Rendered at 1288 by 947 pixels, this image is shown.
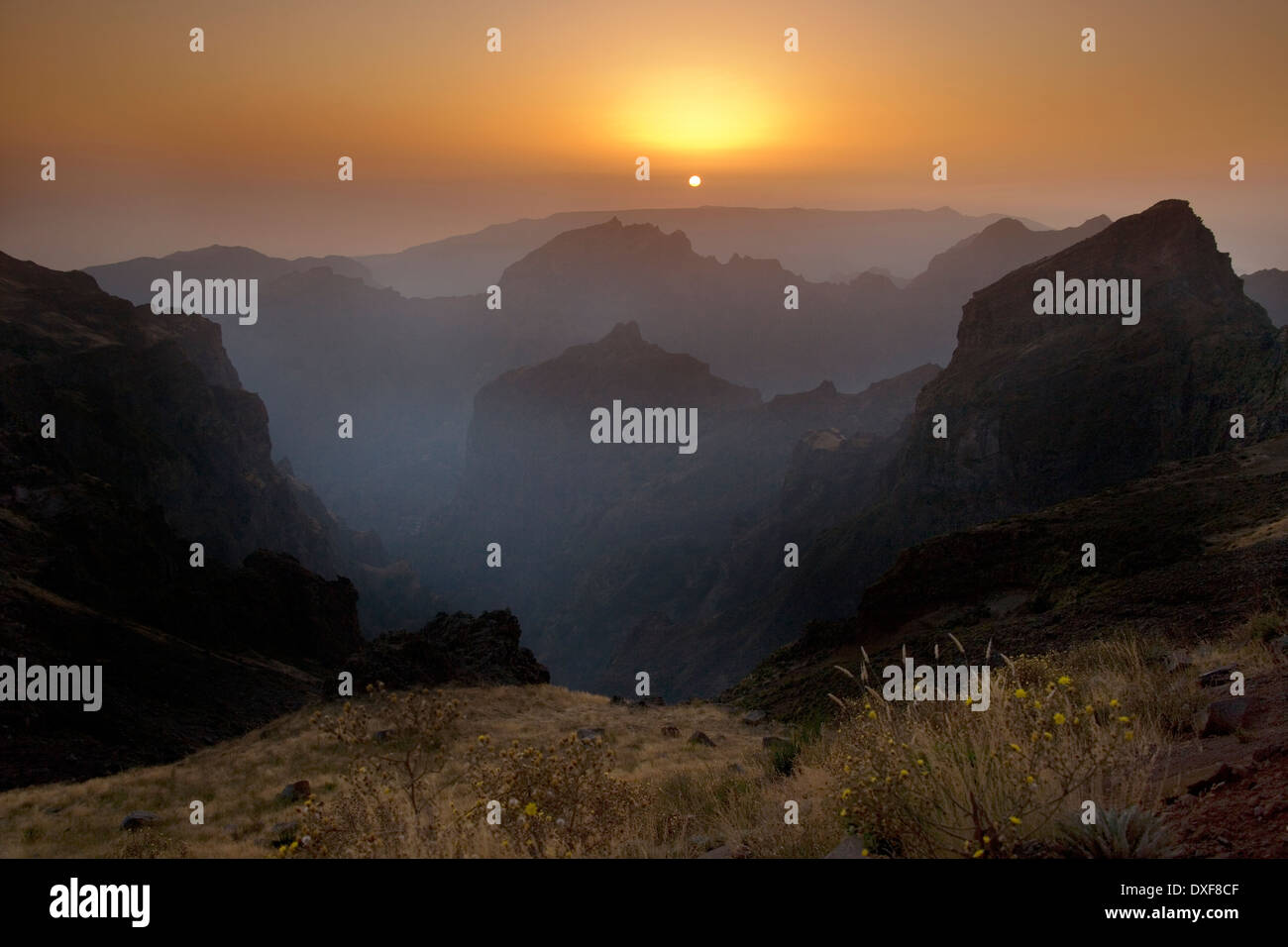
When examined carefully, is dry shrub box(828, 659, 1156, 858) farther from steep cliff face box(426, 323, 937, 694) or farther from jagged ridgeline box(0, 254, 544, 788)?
steep cliff face box(426, 323, 937, 694)

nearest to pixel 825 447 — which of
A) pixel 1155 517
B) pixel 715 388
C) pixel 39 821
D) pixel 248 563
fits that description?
pixel 715 388

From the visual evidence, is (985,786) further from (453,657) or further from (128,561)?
(128,561)

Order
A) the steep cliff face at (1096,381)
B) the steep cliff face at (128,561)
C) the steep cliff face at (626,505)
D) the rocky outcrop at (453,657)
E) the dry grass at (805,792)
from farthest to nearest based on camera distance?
1. the steep cliff face at (626,505)
2. the steep cliff face at (1096,381)
3. the steep cliff face at (128,561)
4. the rocky outcrop at (453,657)
5. the dry grass at (805,792)

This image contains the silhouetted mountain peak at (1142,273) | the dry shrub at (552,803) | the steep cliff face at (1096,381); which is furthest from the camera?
the silhouetted mountain peak at (1142,273)

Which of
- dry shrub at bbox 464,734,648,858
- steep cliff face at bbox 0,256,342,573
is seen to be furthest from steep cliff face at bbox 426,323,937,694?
dry shrub at bbox 464,734,648,858

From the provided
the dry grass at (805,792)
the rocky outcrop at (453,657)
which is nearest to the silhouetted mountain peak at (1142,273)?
the rocky outcrop at (453,657)

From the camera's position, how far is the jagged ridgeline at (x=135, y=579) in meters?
26.1

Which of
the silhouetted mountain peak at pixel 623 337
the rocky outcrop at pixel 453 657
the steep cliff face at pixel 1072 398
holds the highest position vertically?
the silhouetted mountain peak at pixel 623 337

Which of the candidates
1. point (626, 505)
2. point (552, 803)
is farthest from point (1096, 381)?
point (626, 505)

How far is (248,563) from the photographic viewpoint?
52156 mm

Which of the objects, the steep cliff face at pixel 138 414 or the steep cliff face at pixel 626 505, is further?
the steep cliff face at pixel 626 505

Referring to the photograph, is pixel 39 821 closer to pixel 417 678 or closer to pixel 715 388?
pixel 417 678

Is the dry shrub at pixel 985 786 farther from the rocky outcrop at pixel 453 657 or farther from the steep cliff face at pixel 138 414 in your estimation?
the steep cliff face at pixel 138 414

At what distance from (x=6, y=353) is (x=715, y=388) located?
498ft
